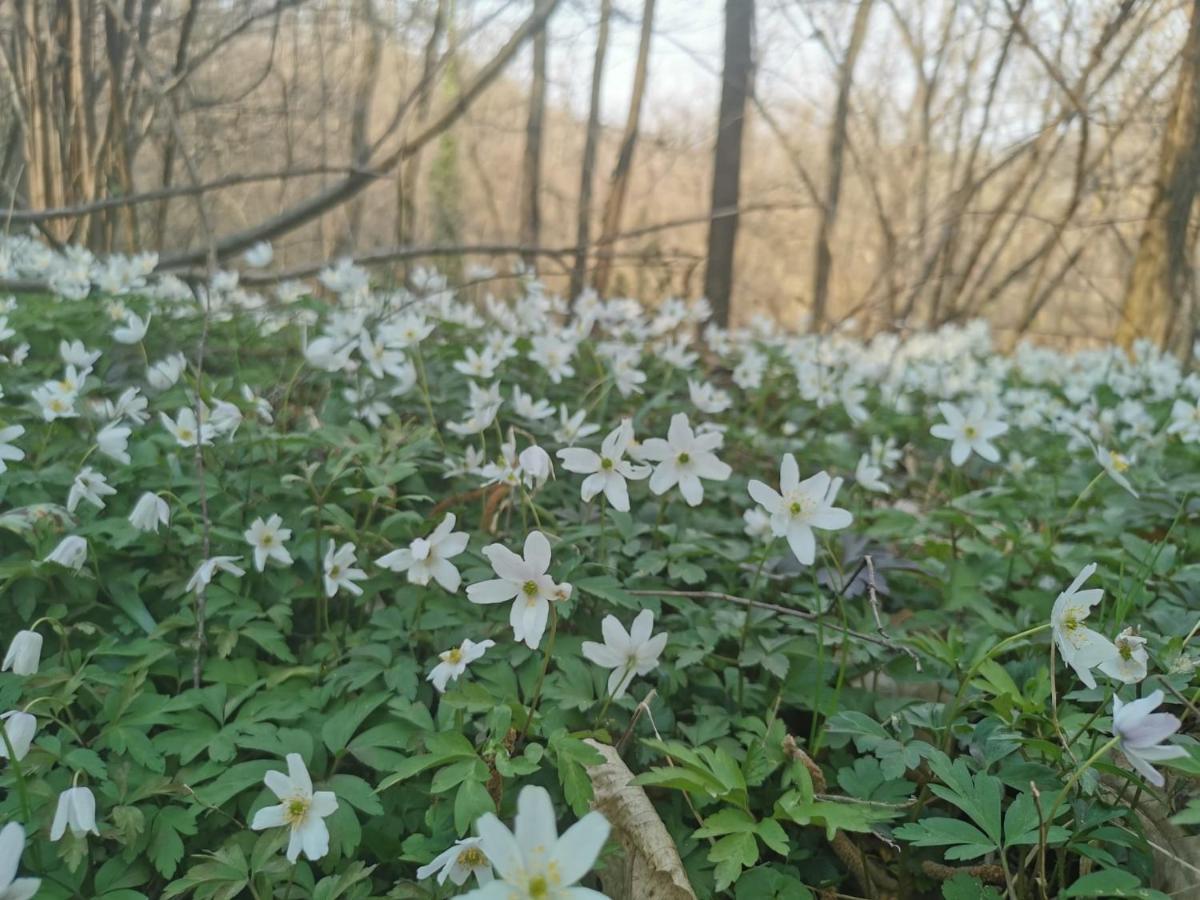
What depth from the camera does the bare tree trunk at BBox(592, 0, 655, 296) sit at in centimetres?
738

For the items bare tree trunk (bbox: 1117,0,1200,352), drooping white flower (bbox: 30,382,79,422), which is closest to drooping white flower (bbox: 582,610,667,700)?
drooping white flower (bbox: 30,382,79,422)

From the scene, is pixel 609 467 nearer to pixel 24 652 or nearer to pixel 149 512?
pixel 149 512

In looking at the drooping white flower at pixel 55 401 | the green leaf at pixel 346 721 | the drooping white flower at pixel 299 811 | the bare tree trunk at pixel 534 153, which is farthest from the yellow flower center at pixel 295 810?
the bare tree trunk at pixel 534 153

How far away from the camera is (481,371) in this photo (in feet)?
9.98

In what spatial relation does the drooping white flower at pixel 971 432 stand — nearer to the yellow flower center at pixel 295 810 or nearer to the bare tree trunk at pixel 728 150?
the yellow flower center at pixel 295 810

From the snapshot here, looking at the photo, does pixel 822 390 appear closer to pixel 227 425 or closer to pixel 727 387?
pixel 727 387

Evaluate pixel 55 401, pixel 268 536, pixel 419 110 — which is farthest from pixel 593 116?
pixel 268 536

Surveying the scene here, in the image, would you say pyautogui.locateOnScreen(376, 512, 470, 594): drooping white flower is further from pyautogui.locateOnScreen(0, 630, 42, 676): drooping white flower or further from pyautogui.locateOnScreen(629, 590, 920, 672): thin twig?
pyautogui.locateOnScreen(0, 630, 42, 676): drooping white flower

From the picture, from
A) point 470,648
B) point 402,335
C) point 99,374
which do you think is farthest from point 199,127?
point 470,648

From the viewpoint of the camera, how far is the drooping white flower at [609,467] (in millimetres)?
1819

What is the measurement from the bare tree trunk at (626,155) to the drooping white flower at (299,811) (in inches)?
217

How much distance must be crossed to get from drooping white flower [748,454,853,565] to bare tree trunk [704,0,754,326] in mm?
5960

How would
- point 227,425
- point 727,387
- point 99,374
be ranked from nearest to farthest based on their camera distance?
point 227,425
point 99,374
point 727,387

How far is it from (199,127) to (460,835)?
8.42 metres
